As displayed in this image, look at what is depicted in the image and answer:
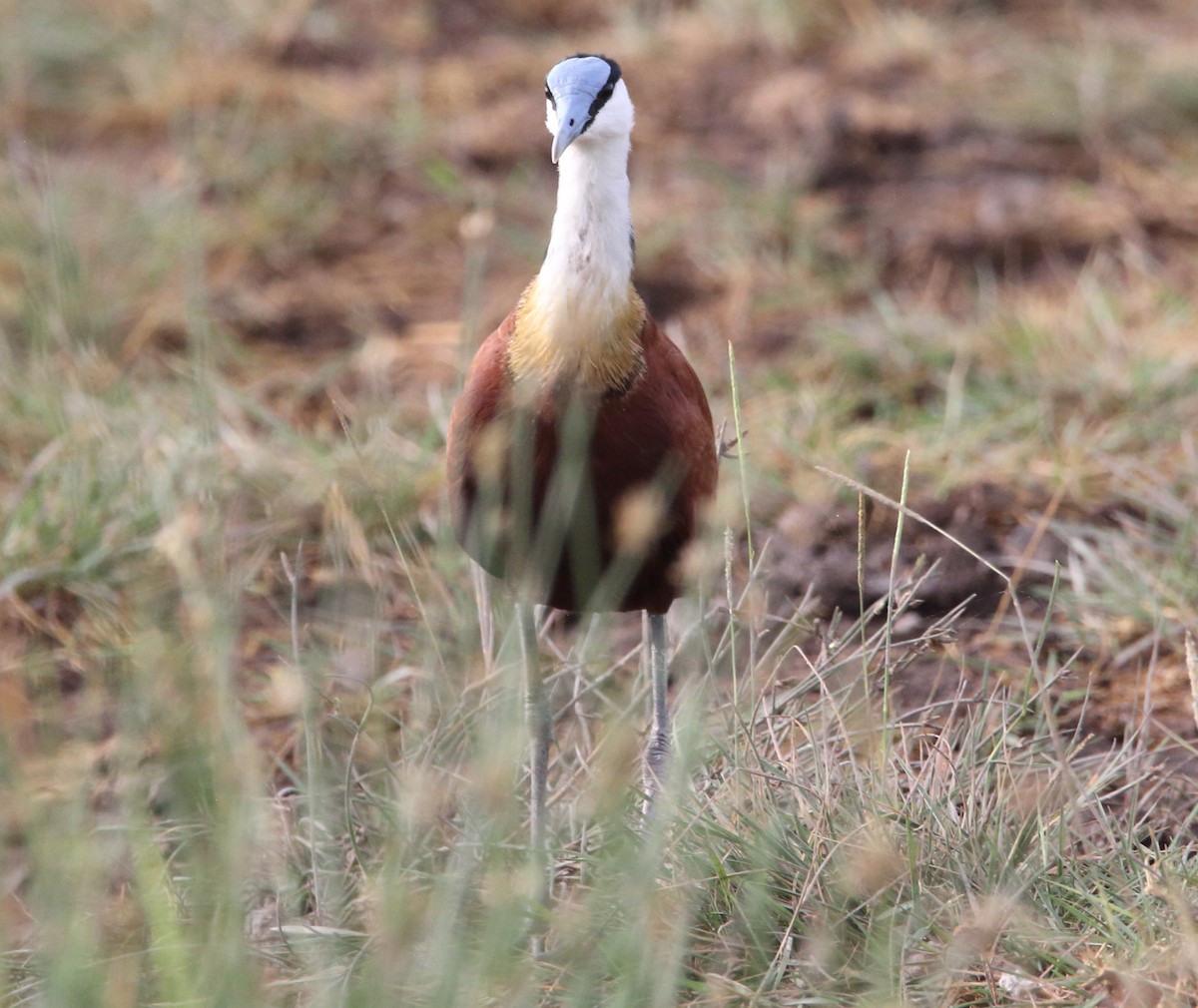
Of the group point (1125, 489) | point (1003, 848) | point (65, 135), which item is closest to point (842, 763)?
point (1003, 848)

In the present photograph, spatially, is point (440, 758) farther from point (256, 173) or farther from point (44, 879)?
point (256, 173)

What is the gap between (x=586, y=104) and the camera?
8.52 ft

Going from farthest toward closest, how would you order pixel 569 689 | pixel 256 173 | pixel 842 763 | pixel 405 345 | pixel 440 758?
1. pixel 256 173
2. pixel 405 345
3. pixel 569 689
4. pixel 440 758
5. pixel 842 763

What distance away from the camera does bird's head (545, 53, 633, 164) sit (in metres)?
2.57

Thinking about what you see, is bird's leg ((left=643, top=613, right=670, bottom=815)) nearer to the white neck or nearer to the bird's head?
the white neck

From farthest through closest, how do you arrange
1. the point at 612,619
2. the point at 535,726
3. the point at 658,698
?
the point at 612,619 → the point at 658,698 → the point at 535,726

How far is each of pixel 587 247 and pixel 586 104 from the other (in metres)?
0.22

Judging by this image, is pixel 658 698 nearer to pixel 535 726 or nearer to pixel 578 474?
pixel 535 726

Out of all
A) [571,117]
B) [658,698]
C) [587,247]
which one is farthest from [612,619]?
[571,117]

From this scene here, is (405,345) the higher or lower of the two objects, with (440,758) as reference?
higher

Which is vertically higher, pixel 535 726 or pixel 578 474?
pixel 578 474

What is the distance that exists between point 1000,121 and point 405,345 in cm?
242

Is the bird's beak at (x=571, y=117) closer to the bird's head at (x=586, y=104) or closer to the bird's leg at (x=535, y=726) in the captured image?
the bird's head at (x=586, y=104)

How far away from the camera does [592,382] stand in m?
2.66
